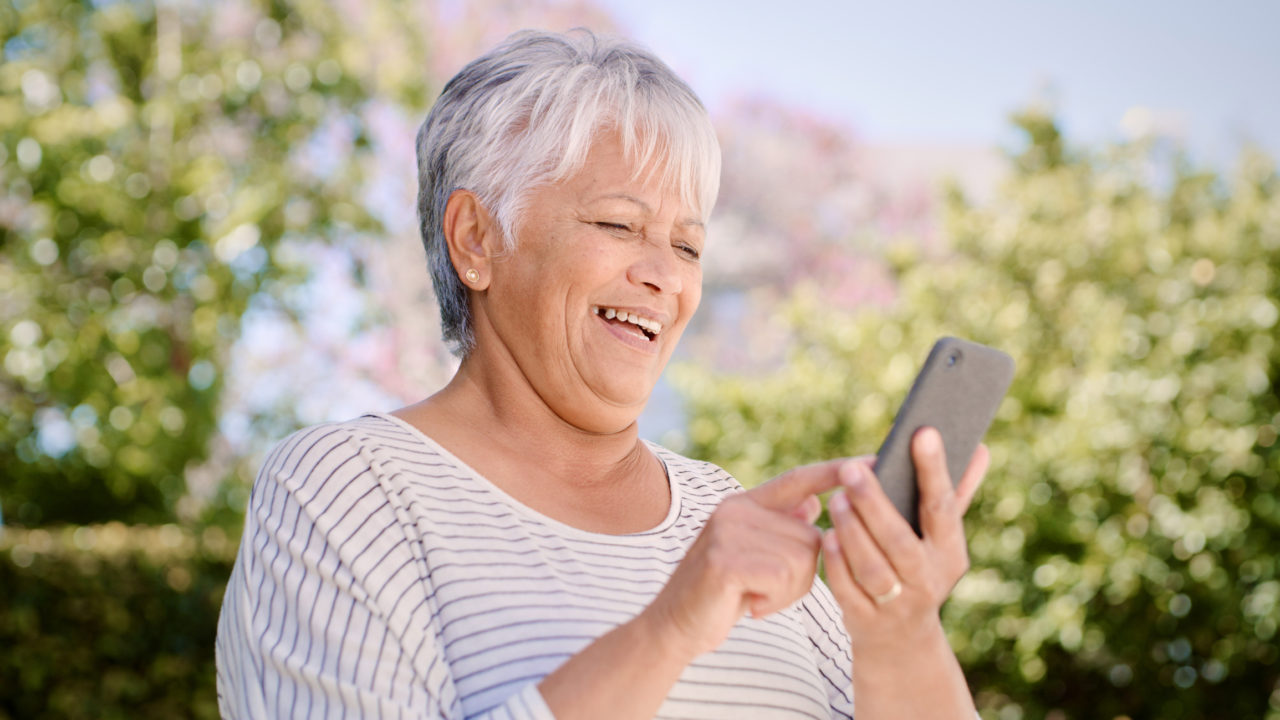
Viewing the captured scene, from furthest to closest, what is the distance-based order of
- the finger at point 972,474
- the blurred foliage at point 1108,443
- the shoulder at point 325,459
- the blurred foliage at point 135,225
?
the blurred foliage at point 135,225 < the blurred foliage at point 1108,443 < the shoulder at point 325,459 < the finger at point 972,474

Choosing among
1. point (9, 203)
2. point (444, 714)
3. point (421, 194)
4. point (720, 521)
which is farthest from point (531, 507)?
point (9, 203)

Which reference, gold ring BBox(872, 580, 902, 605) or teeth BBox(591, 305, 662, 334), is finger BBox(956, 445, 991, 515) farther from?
teeth BBox(591, 305, 662, 334)

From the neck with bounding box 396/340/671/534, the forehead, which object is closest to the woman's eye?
the forehead

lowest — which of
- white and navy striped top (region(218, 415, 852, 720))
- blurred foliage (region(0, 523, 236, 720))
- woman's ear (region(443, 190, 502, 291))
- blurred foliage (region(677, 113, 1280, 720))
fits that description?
blurred foliage (region(0, 523, 236, 720))

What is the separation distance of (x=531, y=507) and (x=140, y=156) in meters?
5.85

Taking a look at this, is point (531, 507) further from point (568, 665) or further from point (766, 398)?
point (766, 398)

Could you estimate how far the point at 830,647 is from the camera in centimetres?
192

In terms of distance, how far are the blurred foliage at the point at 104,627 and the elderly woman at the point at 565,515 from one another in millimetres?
4346

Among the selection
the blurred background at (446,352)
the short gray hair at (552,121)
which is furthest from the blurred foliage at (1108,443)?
the short gray hair at (552,121)

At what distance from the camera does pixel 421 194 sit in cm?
201

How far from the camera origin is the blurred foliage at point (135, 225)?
6207 millimetres

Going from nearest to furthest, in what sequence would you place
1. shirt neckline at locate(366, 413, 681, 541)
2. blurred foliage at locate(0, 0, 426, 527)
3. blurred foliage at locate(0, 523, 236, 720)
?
1. shirt neckline at locate(366, 413, 681, 541)
2. blurred foliage at locate(0, 523, 236, 720)
3. blurred foliage at locate(0, 0, 426, 527)

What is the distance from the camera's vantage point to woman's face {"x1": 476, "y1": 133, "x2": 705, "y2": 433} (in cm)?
178

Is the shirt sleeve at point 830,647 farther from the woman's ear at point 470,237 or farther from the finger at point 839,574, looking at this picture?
the woman's ear at point 470,237
